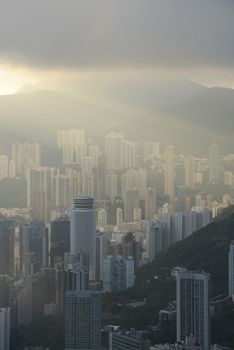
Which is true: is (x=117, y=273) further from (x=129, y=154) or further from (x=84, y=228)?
(x=129, y=154)

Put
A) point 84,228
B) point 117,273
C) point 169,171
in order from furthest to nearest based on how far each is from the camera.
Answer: point 169,171 < point 84,228 < point 117,273

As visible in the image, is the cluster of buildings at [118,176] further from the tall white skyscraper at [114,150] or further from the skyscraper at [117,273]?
the skyscraper at [117,273]

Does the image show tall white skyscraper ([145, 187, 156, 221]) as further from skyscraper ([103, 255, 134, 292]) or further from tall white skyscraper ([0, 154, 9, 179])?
tall white skyscraper ([0, 154, 9, 179])

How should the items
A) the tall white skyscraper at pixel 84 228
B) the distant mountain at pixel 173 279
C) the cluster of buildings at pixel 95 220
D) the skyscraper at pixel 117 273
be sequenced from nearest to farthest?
the distant mountain at pixel 173 279, the cluster of buildings at pixel 95 220, the skyscraper at pixel 117 273, the tall white skyscraper at pixel 84 228

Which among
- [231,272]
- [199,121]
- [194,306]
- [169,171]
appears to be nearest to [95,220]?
[169,171]

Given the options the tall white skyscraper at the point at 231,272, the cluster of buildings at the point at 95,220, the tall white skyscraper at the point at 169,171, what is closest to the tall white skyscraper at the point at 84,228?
the cluster of buildings at the point at 95,220

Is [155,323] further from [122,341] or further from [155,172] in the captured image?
[155,172]

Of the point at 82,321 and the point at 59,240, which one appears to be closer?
the point at 82,321
